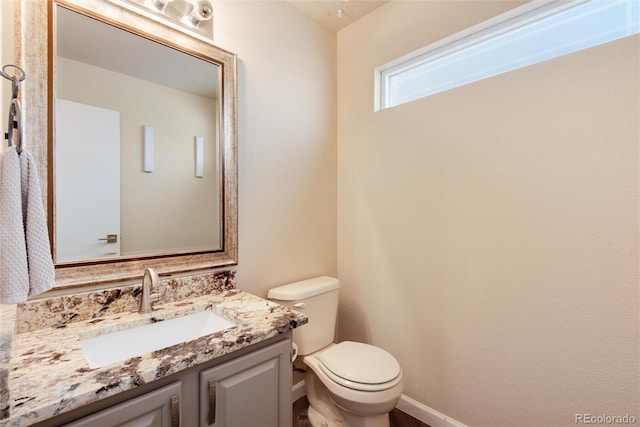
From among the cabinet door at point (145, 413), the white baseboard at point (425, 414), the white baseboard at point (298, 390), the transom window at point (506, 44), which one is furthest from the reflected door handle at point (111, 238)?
the white baseboard at point (425, 414)

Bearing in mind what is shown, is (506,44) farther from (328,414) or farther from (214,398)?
(328,414)

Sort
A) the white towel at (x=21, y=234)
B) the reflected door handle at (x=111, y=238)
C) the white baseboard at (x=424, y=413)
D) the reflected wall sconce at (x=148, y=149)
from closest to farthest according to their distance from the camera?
the white towel at (x=21, y=234)
the reflected door handle at (x=111, y=238)
the reflected wall sconce at (x=148, y=149)
the white baseboard at (x=424, y=413)

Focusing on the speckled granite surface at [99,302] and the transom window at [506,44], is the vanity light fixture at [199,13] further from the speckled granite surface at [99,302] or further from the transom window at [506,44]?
the speckled granite surface at [99,302]

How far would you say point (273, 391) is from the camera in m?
1.10

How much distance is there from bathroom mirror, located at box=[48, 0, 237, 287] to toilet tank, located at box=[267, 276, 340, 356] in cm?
40

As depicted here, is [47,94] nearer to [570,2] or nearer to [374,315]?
[374,315]

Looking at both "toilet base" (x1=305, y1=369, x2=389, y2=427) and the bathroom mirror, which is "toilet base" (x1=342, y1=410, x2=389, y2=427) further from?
the bathroom mirror

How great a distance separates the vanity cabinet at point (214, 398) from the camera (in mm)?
755

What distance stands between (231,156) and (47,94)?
0.72m

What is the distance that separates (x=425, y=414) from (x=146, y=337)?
1.54 metres

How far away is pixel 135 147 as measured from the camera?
128cm

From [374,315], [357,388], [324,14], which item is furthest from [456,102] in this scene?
[357,388]

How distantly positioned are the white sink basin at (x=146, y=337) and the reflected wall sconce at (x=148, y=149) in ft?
2.20

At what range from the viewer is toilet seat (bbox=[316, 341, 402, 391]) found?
1.37 meters
